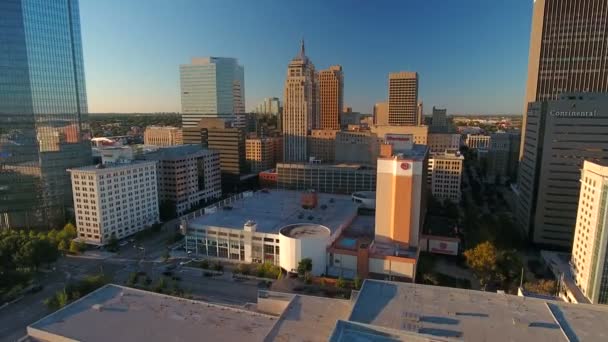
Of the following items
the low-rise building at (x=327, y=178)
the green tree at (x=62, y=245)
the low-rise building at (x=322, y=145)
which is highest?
the low-rise building at (x=322, y=145)

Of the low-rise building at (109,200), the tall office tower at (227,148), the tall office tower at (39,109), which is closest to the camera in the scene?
the low-rise building at (109,200)

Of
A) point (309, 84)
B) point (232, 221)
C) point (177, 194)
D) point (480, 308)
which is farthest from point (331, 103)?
point (480, 308)

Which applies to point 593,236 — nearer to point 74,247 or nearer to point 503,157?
point 74,247

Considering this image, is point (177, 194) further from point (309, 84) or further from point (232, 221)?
point (309, 84)

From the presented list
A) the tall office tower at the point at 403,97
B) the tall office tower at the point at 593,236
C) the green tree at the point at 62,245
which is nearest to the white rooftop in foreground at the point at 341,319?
the tall office tower at the point at 593,236

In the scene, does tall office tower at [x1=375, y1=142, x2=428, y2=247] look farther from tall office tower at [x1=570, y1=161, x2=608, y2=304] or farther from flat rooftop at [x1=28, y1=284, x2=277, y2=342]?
flat rooftop at [x1=28, y1=284, x2=277, y2=342]

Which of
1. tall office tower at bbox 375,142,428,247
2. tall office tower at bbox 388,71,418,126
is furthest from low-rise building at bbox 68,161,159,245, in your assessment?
tall office tower at bbox 388,71,418,126

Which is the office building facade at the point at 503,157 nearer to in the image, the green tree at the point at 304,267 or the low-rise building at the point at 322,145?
the low-rise building at the point at 322,145
